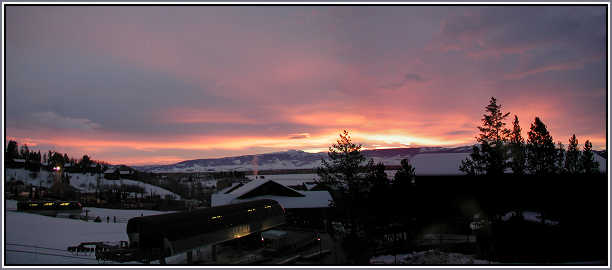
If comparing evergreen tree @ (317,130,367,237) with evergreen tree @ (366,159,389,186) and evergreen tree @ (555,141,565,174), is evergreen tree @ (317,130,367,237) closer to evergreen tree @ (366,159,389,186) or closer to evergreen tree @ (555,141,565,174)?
evergreen tree @ (366,159,389,186)

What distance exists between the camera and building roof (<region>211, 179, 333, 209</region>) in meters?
33.2

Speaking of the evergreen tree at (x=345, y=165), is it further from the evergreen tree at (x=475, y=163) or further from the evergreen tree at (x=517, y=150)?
the evergreen tree at (x=517, y=150)

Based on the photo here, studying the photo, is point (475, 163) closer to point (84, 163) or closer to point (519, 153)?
point (519, 153)

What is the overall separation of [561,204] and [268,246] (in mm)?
18363

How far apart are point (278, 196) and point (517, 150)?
72.1 feet

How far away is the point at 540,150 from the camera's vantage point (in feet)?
96.5

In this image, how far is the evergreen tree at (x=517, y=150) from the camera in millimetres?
27198

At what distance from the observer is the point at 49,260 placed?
60.3ft

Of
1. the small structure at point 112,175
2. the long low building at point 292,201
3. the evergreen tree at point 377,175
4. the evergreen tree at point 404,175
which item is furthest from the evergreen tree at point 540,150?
the small structure at point 112,175

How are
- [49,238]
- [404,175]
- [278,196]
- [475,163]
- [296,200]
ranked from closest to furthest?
[49,238], [404,175], [475,163], [296,200], [278,196]

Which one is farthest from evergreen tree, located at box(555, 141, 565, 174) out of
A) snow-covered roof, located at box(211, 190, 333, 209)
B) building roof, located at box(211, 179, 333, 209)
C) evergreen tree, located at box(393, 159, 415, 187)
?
building roof, located at box(211, 179, 333, 209)

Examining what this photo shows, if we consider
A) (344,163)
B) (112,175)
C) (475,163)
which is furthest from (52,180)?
(475,163)

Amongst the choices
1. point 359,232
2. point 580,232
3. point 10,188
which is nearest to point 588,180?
point 580,232

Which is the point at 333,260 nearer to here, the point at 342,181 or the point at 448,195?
the point at 342,181
